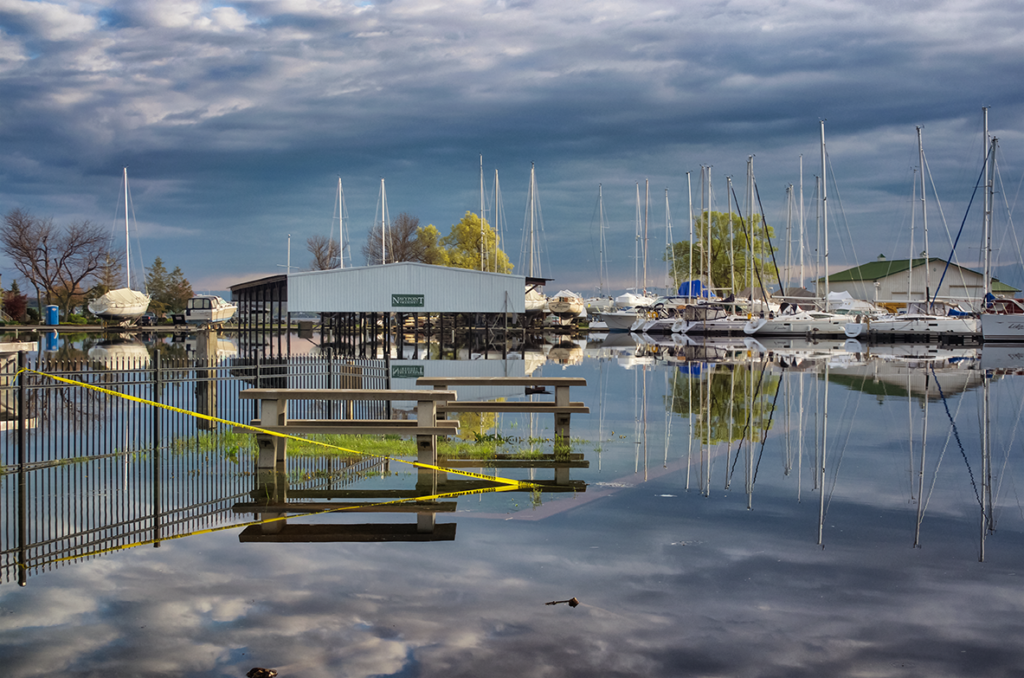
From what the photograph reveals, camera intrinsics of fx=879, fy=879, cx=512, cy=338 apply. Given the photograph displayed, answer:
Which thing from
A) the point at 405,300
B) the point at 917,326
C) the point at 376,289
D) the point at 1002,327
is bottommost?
the point at 1002,327

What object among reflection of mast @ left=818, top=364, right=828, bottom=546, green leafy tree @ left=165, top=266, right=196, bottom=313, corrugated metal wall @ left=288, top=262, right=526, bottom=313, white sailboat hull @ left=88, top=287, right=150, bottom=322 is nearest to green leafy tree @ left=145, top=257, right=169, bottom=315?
green leafy tree @ left=165, top=266, right=196, bottom=313

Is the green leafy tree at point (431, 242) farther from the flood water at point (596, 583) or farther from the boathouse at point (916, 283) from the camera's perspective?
the flood water at point (596, 583)

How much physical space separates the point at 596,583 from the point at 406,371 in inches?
1085

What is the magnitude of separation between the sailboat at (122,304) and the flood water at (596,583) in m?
76.2

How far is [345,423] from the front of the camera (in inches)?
442

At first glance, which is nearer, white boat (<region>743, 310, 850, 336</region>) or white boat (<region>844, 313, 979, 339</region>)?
white boat (<region>844, 313, 979, 339</region>)

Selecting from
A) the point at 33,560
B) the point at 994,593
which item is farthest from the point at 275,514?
Answer: the point at 994,593

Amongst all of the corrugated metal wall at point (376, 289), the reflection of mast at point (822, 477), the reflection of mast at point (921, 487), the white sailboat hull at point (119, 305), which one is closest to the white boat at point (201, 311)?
the white sailboat hull at point (119, 305)

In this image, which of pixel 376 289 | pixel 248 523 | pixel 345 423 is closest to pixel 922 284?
pixel 376 289

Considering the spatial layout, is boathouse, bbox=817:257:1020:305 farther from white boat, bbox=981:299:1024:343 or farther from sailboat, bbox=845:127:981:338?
white boat, bbox=981:299:1024:343

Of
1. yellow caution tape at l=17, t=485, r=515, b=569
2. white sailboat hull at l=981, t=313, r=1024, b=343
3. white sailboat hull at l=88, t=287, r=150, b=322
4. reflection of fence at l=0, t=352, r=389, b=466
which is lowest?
yellow caution tape at l=17, t=485, r=515, b=569

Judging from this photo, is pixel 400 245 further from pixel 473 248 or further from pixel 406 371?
pixel 406 371

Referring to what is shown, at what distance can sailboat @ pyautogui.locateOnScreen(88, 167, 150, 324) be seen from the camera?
→ 81250 mm

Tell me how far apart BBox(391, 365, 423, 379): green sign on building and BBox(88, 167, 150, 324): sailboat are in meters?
54.4
